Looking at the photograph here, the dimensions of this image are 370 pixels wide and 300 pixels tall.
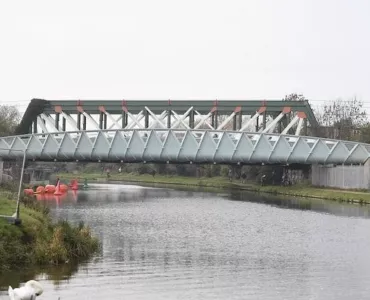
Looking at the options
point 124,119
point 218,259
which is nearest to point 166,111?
point 124,119

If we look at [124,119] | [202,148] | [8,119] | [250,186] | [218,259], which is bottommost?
[218,259]

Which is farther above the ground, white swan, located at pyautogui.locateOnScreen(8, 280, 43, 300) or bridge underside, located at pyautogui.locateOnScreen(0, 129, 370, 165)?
bridge underside, located at pyautogui.locateOnScreen(0, 129, 370, 165)

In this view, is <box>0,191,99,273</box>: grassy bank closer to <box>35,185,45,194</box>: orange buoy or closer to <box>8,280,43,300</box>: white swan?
<box>8,280,43,300</box>: white swan

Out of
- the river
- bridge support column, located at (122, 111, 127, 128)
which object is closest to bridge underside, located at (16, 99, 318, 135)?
bridge support column, located at (122, 111, 127, 128)

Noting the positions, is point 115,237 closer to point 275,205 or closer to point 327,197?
point 275,205

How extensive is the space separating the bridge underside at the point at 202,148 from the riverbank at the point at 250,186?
18.2 ft

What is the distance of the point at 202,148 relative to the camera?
95250 mm

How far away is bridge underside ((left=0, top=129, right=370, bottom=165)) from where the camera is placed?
93.6m

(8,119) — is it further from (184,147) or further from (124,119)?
(184,147)

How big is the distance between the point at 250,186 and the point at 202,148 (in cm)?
2442

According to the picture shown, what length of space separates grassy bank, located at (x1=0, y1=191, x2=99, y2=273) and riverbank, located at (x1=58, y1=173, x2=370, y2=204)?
52.4m

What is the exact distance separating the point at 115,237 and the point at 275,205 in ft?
124

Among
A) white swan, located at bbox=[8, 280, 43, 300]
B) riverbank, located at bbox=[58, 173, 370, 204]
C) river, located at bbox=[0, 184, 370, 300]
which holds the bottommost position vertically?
A: river, located at bbox=[0, 184, 370, 300]

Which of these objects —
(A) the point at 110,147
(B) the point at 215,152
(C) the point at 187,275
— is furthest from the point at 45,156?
(C) the point at 187,275
